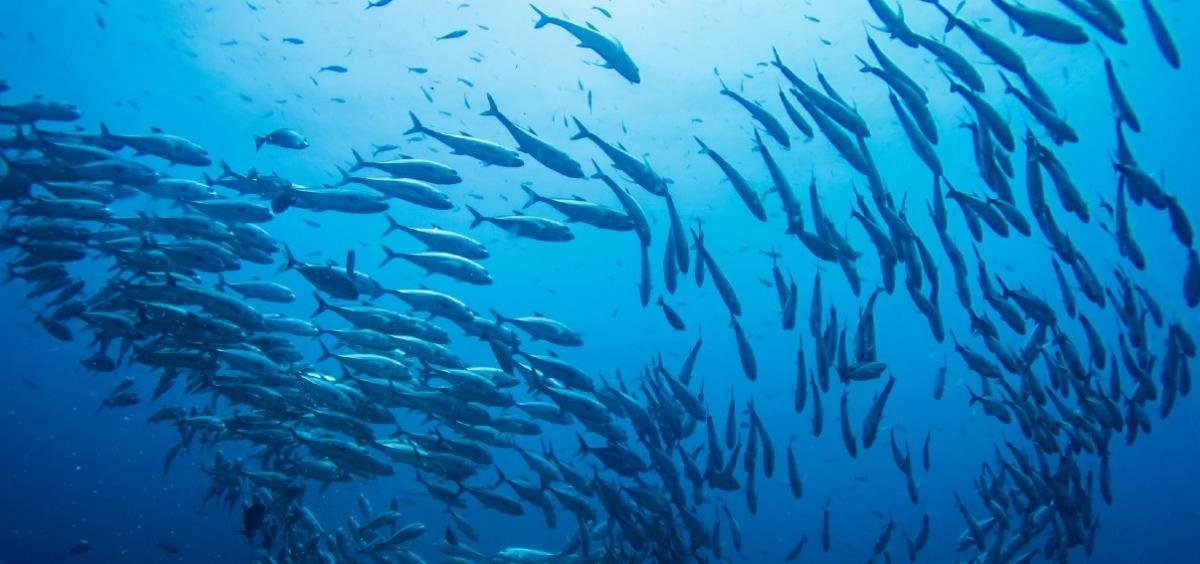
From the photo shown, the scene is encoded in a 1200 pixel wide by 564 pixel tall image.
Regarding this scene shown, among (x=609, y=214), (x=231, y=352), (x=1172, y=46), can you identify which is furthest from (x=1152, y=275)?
Answer: (x=231, y=352)

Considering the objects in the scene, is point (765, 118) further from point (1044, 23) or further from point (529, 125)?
point (529, 125)

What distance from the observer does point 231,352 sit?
300 inches

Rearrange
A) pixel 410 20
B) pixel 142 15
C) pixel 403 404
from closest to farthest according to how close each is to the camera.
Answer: pixel 403 404
pixel 410 20
pixel 142 15

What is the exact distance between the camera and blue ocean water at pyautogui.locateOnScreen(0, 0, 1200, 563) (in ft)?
65.0

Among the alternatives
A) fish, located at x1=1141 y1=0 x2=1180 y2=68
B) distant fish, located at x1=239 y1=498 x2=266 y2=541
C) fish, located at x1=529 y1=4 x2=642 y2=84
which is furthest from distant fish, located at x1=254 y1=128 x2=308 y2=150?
fish, located at x1=1141 y1=0 x2=1180 y2=68

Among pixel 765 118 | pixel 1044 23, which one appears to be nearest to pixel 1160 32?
pixel 1044 23

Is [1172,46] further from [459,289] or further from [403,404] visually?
[459,289]

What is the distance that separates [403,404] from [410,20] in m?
15.5

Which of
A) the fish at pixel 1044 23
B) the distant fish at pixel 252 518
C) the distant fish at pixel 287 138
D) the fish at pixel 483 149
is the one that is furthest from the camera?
the distant fish at pixel 287 138

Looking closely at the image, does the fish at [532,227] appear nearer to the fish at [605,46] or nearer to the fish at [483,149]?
the fish at [483,149]

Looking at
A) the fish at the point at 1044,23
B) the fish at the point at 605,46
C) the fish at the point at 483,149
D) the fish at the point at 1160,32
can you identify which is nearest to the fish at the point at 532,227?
the fish at the point at 483,149

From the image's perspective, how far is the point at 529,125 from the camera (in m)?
23.9

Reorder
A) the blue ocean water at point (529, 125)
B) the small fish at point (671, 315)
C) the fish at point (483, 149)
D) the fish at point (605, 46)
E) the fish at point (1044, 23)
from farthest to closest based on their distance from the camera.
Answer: the blue ocean water at point (529, 125) < the small fish at point (671, 315) < the fish at point (483, 149) < the fish at point (605, 46) < the fish at point (1044, 23)

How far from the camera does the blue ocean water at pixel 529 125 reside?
19.8 meters
